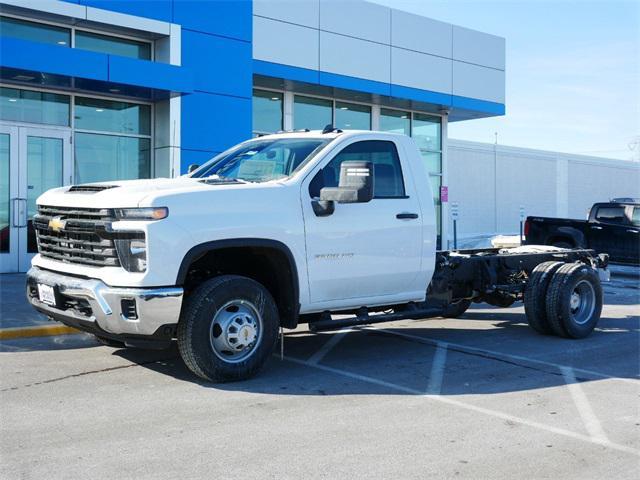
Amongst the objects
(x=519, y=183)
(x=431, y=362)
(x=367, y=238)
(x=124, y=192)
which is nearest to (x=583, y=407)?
(x=431, y=362)

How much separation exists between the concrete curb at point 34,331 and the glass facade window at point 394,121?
1365 cm

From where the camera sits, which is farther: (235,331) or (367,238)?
(367,238)

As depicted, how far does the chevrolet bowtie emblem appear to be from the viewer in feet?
20.8

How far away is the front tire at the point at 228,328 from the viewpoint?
598 cm

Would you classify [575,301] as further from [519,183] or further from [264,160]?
[519,183]

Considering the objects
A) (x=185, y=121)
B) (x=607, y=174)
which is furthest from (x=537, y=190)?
(x=185, y=121)

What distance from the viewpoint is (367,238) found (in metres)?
6.98

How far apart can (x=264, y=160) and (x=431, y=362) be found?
2.53m

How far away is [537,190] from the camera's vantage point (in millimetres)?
38031

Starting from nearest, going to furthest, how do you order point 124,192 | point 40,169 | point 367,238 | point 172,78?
point 124,192
point 367,238
point 172,78
point 40,169

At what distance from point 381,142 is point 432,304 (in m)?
1.78

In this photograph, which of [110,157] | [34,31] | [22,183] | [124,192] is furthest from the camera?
[110,157]

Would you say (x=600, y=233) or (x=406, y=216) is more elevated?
(x=406, y=216)

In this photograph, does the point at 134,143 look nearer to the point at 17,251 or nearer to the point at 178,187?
the point at 17,251
